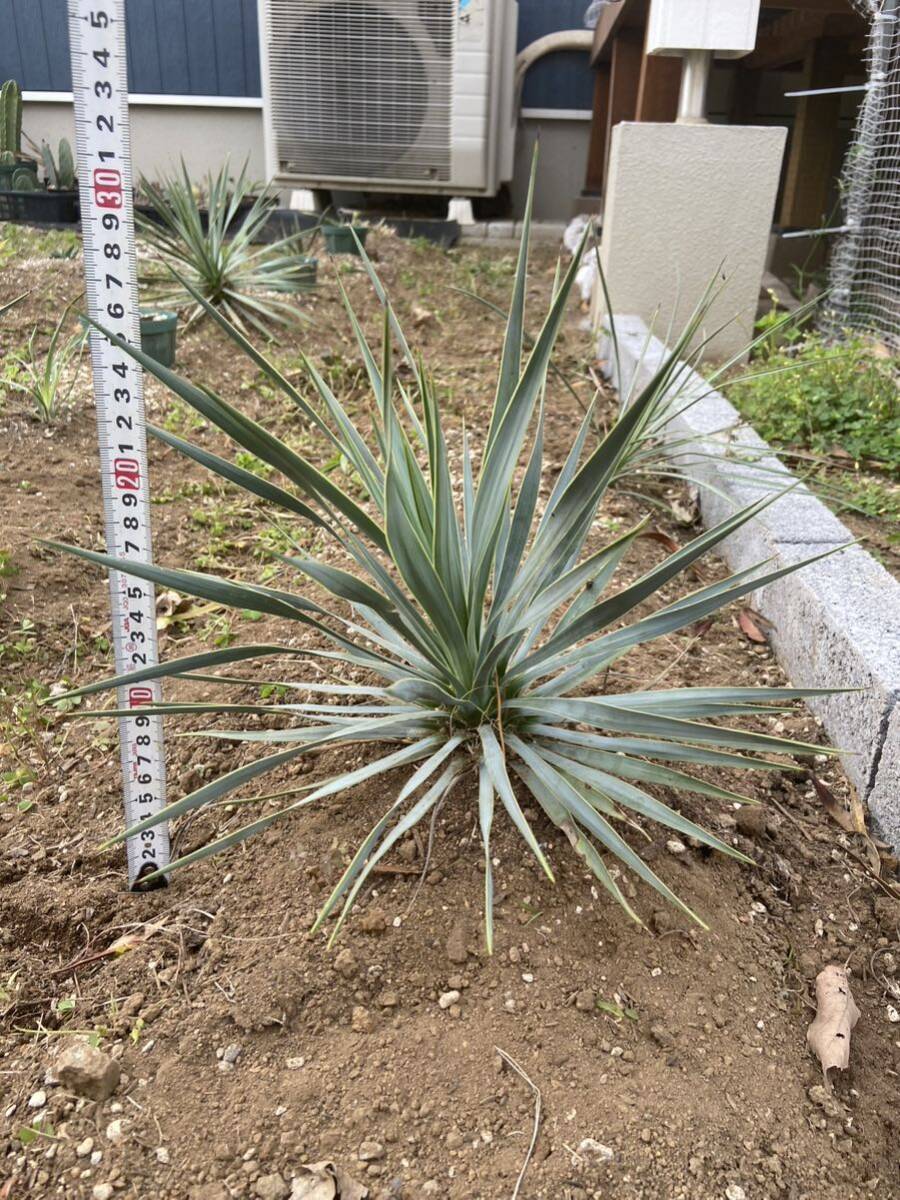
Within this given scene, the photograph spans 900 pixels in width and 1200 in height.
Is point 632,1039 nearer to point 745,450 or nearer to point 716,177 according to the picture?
point 745,450

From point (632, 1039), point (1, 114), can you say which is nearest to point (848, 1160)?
point (632, 1039)

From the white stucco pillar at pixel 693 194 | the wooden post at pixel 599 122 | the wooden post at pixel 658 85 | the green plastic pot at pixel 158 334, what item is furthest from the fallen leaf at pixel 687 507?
the wooden post at pixel 599 122

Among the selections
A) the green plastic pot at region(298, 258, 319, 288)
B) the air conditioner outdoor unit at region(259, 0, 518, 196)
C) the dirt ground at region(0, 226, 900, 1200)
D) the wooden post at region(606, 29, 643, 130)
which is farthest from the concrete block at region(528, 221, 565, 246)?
the dirt ground at region(0, 226, 900, 1200)

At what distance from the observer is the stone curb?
1.75 metres

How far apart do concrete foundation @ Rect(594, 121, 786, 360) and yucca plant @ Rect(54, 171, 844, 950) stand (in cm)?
261

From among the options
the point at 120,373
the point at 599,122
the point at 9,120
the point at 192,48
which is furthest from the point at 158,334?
the point at 192,48

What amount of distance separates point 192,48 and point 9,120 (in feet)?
7.11

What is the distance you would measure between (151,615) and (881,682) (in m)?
1.22

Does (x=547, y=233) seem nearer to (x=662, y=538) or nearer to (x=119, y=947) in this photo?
(x=662, y=538)

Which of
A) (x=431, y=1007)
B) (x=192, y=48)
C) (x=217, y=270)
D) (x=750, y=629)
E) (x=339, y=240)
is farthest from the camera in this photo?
(x=192, y=48)

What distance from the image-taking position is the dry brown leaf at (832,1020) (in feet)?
4.50

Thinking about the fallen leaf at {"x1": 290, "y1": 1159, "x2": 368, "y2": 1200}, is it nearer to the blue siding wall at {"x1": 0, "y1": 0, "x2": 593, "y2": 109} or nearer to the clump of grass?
the clump of grass

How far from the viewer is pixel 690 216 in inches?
160

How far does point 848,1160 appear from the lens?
128cm
